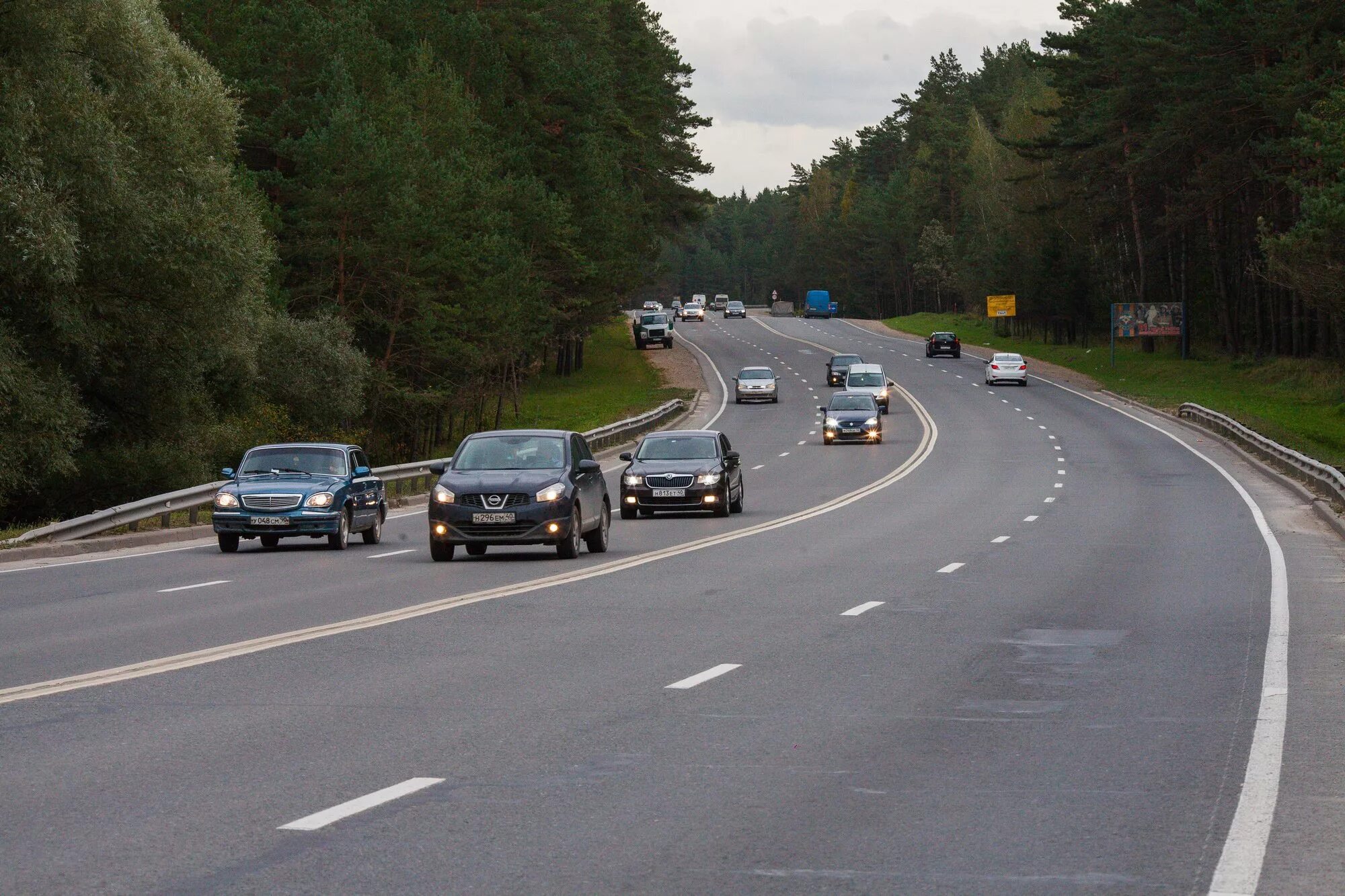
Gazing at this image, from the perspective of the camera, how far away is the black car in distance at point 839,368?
8850 centimetres

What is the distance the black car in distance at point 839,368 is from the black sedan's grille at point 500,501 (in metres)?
65.2

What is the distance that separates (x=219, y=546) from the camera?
2703 cm

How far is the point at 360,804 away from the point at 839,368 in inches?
3225

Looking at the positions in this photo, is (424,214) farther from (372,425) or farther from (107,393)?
(107,393)

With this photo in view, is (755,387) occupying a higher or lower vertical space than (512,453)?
lower

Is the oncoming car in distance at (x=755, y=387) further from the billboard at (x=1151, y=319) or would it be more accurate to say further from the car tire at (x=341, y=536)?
the car tire at (x=341, y=536)

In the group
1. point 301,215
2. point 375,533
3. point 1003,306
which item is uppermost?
point 301,215

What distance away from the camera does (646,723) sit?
1050 cm

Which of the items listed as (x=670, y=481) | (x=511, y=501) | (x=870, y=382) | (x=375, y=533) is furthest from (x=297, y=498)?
(x=870, y=382)

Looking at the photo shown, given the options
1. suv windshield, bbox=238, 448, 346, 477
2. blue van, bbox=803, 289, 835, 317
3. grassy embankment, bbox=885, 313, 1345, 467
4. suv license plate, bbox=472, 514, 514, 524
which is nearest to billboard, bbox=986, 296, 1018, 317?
grassy embankment, bbox=885, 313, 1345, 467

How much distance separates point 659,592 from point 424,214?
50.7 m

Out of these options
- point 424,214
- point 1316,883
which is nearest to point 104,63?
point 424,214

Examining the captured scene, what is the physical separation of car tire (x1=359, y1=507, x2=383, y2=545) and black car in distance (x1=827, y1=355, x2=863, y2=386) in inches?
2372

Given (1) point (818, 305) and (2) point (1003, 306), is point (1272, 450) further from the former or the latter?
(1) point (818, 305)
